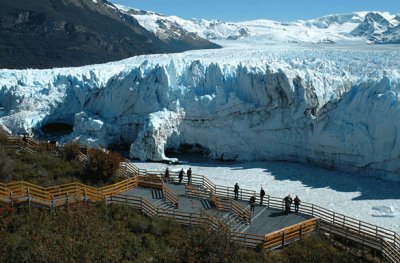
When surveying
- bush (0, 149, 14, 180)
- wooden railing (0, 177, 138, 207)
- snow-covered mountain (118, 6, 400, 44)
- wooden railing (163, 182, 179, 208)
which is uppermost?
snow-covered mountain (118, 6, 400, 44)

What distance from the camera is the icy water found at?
17109 millimetres

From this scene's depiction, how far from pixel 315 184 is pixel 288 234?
7838mm

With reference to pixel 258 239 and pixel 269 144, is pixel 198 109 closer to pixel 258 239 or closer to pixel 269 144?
pixel 269 144

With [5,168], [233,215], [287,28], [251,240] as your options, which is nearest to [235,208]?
[233,215]

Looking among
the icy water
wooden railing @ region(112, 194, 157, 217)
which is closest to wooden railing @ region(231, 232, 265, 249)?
wooden railing @ region(112, 194, 157, 217)

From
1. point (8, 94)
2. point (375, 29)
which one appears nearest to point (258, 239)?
point (8, 94)

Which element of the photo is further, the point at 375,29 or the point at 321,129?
the point at 375,29

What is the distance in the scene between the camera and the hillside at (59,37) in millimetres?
64688

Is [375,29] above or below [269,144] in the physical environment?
above

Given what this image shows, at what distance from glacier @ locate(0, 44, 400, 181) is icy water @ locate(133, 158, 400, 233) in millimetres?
919

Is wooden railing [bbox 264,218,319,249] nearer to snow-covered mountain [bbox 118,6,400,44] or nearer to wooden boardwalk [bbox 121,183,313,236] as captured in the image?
wooden boardwalk [bbox 121,183,313,236]

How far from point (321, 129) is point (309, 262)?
41.8 feet

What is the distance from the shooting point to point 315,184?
20109 millimetres

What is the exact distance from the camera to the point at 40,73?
32.6 meters
